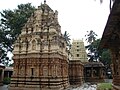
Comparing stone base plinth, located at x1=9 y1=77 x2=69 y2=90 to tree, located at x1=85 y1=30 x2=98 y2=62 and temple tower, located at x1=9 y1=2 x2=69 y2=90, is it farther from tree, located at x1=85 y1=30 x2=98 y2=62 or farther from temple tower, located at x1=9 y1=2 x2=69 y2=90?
tree, located at x1=85 y1=30 x2=98 y2=62

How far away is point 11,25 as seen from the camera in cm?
3700

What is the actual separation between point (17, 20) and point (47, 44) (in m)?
17.3

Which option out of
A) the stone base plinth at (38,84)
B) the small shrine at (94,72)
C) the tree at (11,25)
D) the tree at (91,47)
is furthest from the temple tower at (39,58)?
the tree at (91,47)

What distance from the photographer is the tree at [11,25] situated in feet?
120

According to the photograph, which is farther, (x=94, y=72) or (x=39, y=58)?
(x=94, y=72)

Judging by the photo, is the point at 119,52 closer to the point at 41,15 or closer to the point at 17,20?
the point at 41,15

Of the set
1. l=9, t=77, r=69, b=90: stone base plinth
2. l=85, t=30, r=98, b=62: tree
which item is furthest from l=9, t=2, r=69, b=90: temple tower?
l=85, t=30, r=98, b=62: tree

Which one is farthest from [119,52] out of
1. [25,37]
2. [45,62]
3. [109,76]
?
[109,76]

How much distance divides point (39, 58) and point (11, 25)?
18546 millimetres

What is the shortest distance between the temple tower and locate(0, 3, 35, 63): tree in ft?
44.7

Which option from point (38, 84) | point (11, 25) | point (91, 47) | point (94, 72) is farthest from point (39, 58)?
point (91, 47)

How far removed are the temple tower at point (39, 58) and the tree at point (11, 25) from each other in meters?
13.6

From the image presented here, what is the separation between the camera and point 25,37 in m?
23.0

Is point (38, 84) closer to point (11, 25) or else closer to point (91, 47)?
point (11, 25)
